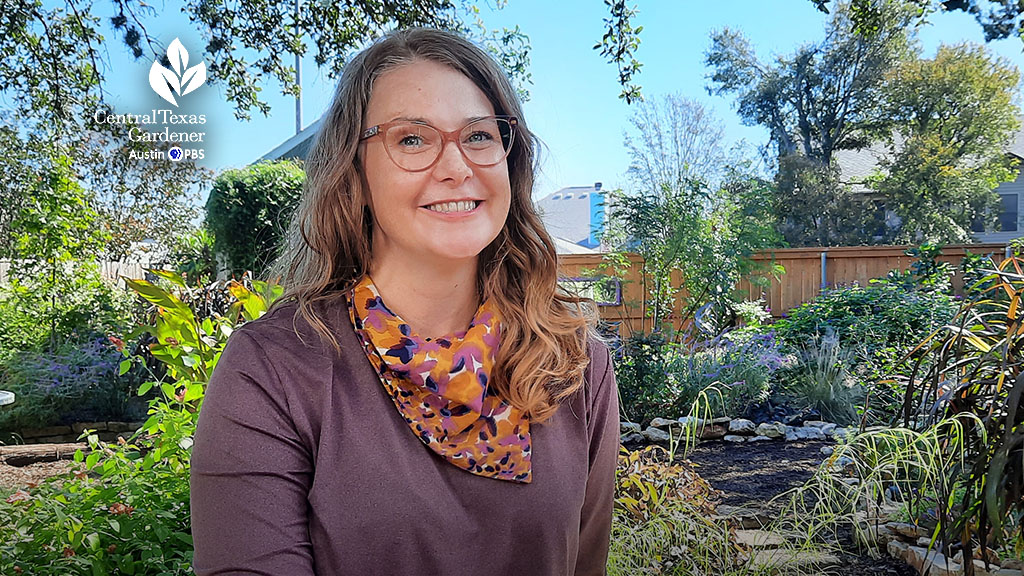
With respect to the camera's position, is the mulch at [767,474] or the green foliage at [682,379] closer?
the mulch at [767,474]

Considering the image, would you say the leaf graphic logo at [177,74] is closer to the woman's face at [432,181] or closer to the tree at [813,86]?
the woman's face at [432,181]

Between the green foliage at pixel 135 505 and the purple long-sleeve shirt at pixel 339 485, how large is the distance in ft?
2.96

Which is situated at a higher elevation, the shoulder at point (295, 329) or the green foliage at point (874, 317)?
the shoulder at point (295, 329)

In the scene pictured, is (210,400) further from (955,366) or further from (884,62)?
(884,62)

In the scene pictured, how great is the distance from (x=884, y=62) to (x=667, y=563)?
16.6 m

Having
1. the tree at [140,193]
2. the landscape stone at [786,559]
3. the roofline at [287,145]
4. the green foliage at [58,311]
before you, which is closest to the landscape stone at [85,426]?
the green foliage at [58,311]

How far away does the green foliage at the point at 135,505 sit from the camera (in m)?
1.75

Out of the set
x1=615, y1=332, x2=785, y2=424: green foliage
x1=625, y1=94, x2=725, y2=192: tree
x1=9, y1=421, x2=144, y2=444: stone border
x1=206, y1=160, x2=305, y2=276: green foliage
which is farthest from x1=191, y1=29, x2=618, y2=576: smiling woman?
x1=625, y1=94, x2=725, y2=192: tree

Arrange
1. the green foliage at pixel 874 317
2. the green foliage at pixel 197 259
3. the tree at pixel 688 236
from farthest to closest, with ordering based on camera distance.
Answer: the tree at pixel 688 236 → the green foliage at pixel 197 259 → the green foliage at pixel 874 317

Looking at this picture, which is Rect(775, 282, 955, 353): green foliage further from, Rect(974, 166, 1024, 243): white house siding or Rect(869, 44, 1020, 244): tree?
Rect(974, 166, 1024, 243): white house siding

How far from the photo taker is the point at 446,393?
3.55 feet

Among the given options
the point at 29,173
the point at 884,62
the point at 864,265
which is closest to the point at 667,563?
the point at 29,173

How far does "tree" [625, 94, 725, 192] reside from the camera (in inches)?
522

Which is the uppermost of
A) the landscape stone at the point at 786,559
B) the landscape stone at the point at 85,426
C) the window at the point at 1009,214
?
the window at the point at 1009,214
